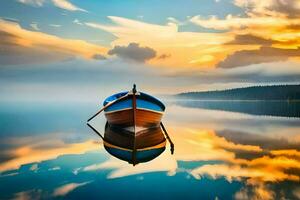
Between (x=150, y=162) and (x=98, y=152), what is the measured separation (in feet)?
13.8

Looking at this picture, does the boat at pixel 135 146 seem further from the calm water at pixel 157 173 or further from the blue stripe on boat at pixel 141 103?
the blue stripe on boat at pixel 141 103

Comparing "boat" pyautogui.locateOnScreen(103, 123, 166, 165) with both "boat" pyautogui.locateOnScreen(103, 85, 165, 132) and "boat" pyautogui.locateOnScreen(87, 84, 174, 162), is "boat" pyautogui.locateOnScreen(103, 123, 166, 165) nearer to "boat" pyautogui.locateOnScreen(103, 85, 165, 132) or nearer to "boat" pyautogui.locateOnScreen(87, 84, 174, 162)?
"boat" pyautogui.locateOnScreen(87, 84, 174, 162)

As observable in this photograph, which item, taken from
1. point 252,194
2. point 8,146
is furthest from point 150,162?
point 8,146

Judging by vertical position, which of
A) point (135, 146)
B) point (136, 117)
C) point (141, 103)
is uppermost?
point (141, 103)

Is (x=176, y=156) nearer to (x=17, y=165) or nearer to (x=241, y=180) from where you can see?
(x=241, y=180)

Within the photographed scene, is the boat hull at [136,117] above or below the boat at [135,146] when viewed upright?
above

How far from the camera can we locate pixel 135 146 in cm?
1798

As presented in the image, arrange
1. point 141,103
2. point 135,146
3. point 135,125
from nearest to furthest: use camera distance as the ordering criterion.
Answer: point 135,146
point 135,125
point 141,103

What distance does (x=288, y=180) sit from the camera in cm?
1141

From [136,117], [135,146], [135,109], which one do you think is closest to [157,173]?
[135,146]

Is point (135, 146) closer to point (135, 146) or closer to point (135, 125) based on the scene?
Result: point (135, 146)

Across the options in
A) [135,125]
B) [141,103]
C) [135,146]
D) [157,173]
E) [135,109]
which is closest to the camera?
[157,173]

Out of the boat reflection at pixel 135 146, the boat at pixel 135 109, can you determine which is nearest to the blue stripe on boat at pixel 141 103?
the boat at pixel 135 109

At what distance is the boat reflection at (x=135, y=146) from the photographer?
15.4 metres
